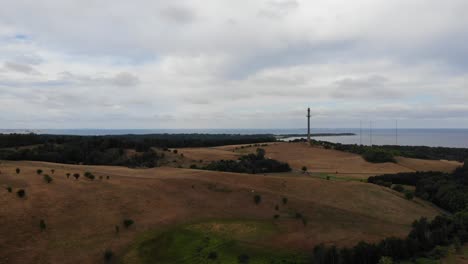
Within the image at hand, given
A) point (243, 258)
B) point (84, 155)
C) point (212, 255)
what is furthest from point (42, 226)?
point (84, 155)

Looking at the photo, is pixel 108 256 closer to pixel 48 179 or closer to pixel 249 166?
pixel 48 179

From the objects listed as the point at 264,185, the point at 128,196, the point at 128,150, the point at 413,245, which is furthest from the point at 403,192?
the point at 128,150

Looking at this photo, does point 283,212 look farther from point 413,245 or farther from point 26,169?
point 26,169

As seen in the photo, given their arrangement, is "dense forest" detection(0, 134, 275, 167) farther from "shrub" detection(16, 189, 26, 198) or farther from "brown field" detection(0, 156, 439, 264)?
"shrub" detection(16, 189, 26, 198)

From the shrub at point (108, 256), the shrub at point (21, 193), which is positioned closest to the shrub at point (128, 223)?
the shrub at point (108, 256)

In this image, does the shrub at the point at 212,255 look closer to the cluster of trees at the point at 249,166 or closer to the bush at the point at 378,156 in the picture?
the cluster of trees at the point at 249,166

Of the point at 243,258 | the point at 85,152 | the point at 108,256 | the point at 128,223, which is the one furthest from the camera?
the point at 85,152
